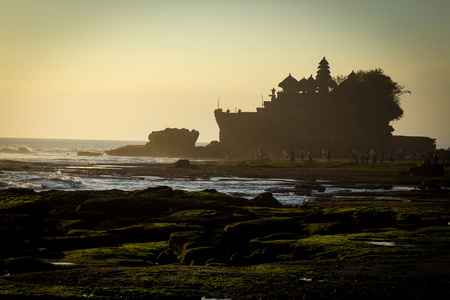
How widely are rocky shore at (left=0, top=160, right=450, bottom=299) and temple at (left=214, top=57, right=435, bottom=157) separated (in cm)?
8443

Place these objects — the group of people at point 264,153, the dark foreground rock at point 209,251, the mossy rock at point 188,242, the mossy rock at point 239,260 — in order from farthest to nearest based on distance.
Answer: the group of people at point 264,153 < the mossy rock at point 188,242 < the mossy rock at point 239,260 < the dark foreground rock at point 209,251

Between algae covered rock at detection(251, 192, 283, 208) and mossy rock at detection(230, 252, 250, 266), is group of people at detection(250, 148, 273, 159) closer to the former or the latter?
algae covered rock at detection(251, 192, 283, 208)

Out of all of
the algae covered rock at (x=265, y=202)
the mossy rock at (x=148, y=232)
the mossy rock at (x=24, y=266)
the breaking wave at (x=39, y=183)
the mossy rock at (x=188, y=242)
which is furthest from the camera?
the breaking wave at (x=39, y=183)

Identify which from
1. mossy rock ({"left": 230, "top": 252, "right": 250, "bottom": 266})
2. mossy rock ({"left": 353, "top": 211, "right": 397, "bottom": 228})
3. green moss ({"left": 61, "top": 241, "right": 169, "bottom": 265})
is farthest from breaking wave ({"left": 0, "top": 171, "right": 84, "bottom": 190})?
mossy rock ({"left": 230, "top": 252, "right": 250, "bottom": 266})

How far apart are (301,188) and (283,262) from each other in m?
27.6

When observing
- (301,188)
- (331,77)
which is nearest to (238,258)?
(301,188)

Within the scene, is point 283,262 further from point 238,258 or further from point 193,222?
point 193,222

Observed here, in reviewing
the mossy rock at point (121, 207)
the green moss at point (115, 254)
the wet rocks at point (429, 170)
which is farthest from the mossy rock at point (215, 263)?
the wet rocks at point (429, 170)

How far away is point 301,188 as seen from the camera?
136 ft

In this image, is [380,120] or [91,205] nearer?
[91,205]

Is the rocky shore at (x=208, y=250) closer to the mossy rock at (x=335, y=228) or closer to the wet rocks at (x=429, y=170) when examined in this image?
the mossy rock at (x=335, y=228)

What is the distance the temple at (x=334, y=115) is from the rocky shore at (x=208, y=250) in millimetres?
84431

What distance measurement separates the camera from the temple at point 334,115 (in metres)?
111

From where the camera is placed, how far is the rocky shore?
36.9 feet
